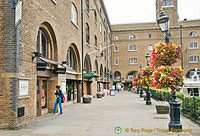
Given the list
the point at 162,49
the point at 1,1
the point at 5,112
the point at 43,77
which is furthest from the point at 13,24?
the point at 162,49

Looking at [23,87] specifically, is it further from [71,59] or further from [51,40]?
[71,59]

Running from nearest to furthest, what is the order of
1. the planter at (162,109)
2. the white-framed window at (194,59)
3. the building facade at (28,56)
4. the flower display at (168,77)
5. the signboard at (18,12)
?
the flower display at (168,77)
the signboard at (18,12)
the building facade at (28,56)
the planter at (162,109)
the white-framed window at (194,59)

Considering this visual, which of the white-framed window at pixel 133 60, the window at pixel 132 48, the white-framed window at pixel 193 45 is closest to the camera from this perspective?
the white-framed window at pixel 193 45

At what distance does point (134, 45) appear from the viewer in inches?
2218

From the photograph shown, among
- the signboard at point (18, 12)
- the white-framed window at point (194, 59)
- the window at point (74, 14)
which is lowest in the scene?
the signboard at point (18, 12)

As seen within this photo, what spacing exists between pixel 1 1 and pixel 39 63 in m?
3.15

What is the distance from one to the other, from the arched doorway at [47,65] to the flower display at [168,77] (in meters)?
6.02

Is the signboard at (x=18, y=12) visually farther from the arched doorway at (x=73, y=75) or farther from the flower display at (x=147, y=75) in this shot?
the flower display at (x=147, y=75)

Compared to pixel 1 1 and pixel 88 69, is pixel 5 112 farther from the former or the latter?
pixel 88 69

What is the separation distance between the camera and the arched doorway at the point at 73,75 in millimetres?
18459

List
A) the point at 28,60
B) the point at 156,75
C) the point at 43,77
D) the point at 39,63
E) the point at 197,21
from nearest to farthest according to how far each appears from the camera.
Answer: the point at 156,75
the point at 28,60
the point at 39,63
the point at 43,77
the point at 197,21

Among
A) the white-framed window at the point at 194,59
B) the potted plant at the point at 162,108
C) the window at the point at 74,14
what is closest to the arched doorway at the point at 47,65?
the window at the point at 74,14

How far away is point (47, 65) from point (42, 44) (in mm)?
1233

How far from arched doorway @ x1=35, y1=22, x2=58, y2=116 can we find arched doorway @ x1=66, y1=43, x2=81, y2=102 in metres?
4.43
